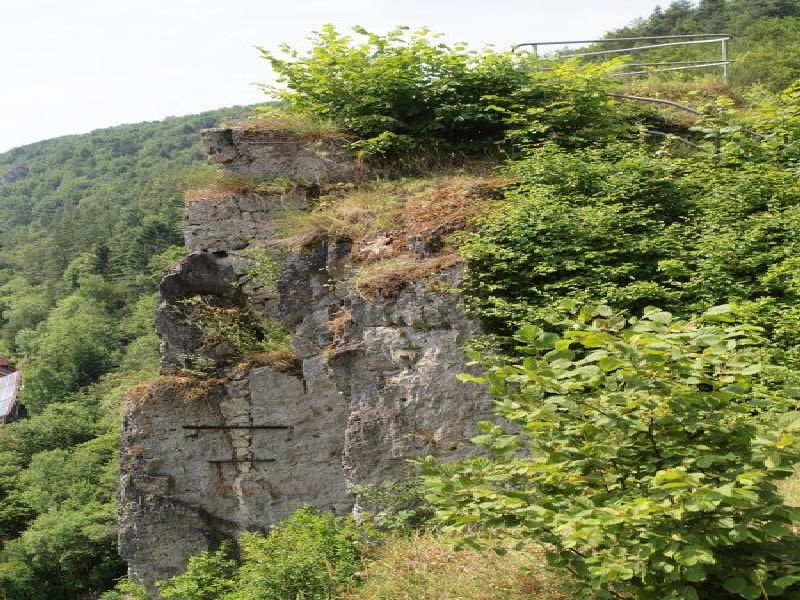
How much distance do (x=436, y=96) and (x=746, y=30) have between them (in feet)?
66.9

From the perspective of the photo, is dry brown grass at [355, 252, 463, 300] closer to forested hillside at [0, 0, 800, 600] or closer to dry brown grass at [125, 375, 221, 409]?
forested hillside at [0, 0, 800, 600]

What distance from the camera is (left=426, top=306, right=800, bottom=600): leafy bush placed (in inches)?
135

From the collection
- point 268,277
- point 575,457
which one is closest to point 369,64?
point 268,277

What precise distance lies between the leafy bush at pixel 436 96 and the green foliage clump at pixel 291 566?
4413 mm

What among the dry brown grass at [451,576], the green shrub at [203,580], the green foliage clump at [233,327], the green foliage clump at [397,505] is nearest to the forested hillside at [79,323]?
the green foliage clump at [233,327]

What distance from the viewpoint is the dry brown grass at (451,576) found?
498cm

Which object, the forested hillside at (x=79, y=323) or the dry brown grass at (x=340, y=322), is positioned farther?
the forested hillside at (x=79, y=323)

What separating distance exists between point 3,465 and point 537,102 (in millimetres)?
47078

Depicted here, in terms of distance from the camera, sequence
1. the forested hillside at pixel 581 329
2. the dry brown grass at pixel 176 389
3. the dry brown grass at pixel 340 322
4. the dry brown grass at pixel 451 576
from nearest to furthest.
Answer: the forested hillside at pixel 581 329, the dry brown grass at pixel 451 576, the dry brown grass at pixel 340 322, the dry brown grass at pixel 176 389

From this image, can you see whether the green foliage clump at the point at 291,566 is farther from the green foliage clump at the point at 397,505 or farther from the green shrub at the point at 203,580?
the green foliage clump at the point at 397,505

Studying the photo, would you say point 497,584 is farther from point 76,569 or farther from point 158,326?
point 76,569

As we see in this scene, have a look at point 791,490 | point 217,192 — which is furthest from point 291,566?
point 217,192

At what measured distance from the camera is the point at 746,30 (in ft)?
85.8

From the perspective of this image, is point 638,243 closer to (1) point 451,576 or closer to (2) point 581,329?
(2) point 581,329
